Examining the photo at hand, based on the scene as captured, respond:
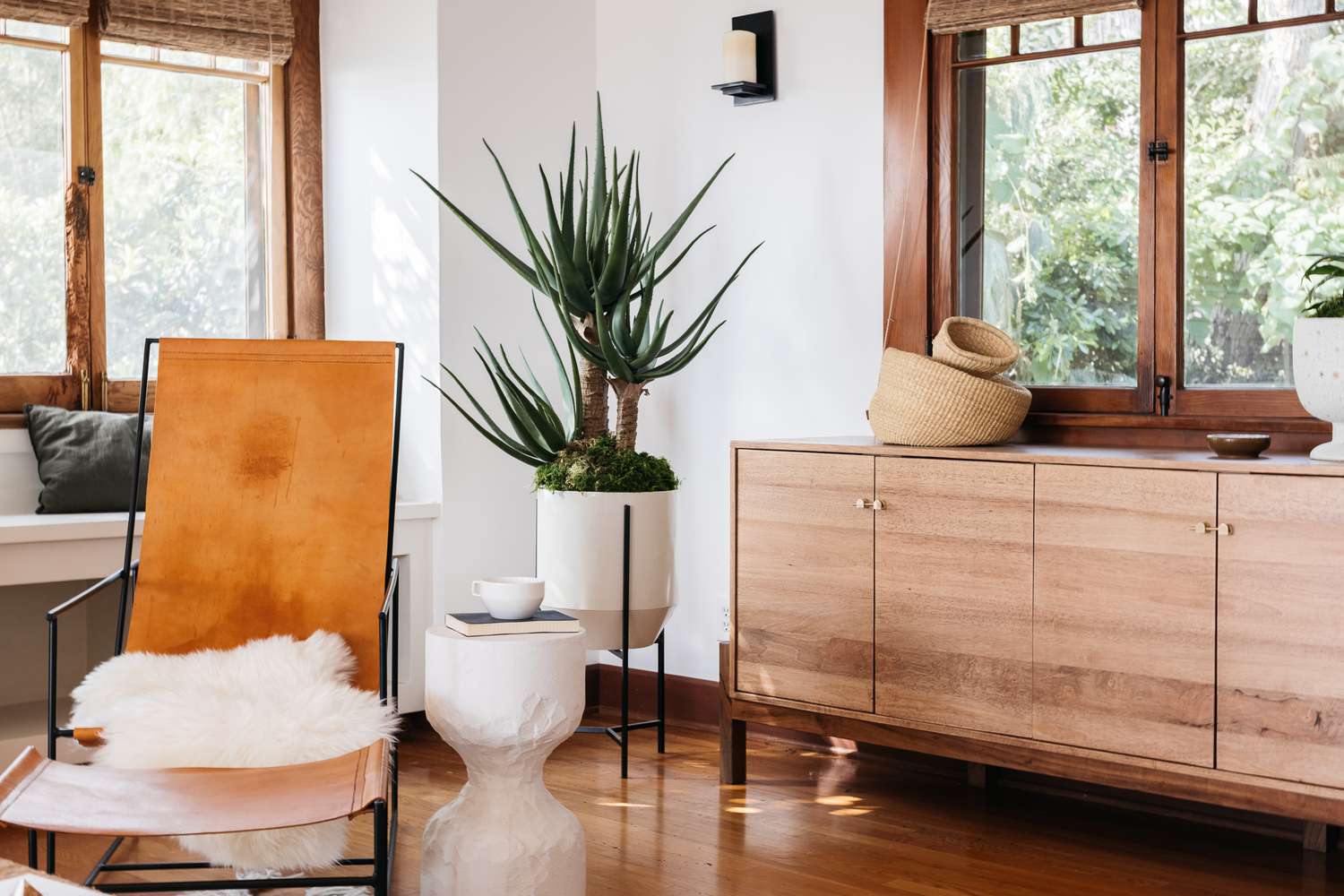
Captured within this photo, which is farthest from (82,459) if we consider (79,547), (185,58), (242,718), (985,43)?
(985,43)

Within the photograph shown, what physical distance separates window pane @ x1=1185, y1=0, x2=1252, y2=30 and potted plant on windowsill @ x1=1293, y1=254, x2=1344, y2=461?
635 mm

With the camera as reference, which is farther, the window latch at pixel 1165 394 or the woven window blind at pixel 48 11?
the woven window blind at pixel 48 11

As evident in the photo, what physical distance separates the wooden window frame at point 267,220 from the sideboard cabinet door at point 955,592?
2.06m

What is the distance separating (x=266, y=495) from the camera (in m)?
2.73

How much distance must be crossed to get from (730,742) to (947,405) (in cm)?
102

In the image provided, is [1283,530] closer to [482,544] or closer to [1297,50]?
[1297,50]

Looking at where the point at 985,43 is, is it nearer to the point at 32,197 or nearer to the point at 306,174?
the point at 306,174

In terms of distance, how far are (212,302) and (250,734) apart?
7.21 feet

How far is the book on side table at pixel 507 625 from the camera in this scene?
2.49 m

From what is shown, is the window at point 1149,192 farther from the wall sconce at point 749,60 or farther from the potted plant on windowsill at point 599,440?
the potted plant on windowsill at point 599,440

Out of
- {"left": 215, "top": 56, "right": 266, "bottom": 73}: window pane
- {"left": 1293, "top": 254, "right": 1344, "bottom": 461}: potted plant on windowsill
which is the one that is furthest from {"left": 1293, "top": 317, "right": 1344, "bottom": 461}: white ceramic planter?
{"left": 215, "top": 56, "right": 266, "bottom": 73}: window pane

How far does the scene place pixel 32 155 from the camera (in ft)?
12.2

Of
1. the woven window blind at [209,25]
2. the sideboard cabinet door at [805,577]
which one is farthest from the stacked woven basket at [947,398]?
the woven window blind at [209,25]

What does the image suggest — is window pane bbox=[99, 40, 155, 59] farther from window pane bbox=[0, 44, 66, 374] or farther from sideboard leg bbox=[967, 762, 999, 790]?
sideboard leg bbox=[967, 762, 999, 790]
